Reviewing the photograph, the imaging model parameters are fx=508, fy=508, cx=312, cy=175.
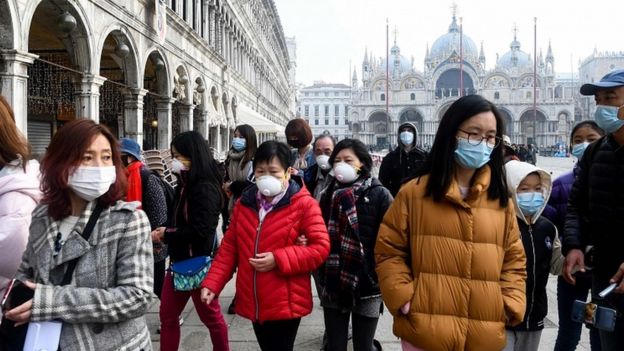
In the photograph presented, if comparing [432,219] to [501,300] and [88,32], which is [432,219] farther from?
[88,32]

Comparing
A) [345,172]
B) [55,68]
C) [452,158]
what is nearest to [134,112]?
[55,68]

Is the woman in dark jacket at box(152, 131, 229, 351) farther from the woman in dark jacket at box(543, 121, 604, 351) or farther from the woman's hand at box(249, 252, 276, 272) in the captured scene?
the woman in dark jacket at box(543, 121, 604, 351)

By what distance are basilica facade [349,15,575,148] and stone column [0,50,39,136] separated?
72905 millimetres

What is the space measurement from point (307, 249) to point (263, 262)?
11.3 inches

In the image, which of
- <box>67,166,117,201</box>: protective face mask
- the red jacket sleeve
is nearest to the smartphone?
<box>67,166,117,201</box>: protective face mask

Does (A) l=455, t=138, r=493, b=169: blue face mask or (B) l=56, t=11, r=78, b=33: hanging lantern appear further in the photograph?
(B) l=56, t=11, r=78, b=33: hanging lantern

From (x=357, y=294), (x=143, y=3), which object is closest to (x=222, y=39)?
(x=143, y=3)

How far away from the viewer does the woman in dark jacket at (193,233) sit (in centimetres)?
389

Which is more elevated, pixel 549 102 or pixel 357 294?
pixel 549 102

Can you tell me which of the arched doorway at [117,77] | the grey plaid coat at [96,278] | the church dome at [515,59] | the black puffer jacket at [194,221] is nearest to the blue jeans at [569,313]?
the black puffer jacket at [194,221]

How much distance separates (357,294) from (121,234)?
5.88 feet

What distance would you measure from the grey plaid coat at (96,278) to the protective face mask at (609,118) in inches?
99.7

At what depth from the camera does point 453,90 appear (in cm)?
8581

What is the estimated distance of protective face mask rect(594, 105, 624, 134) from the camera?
281 cm
